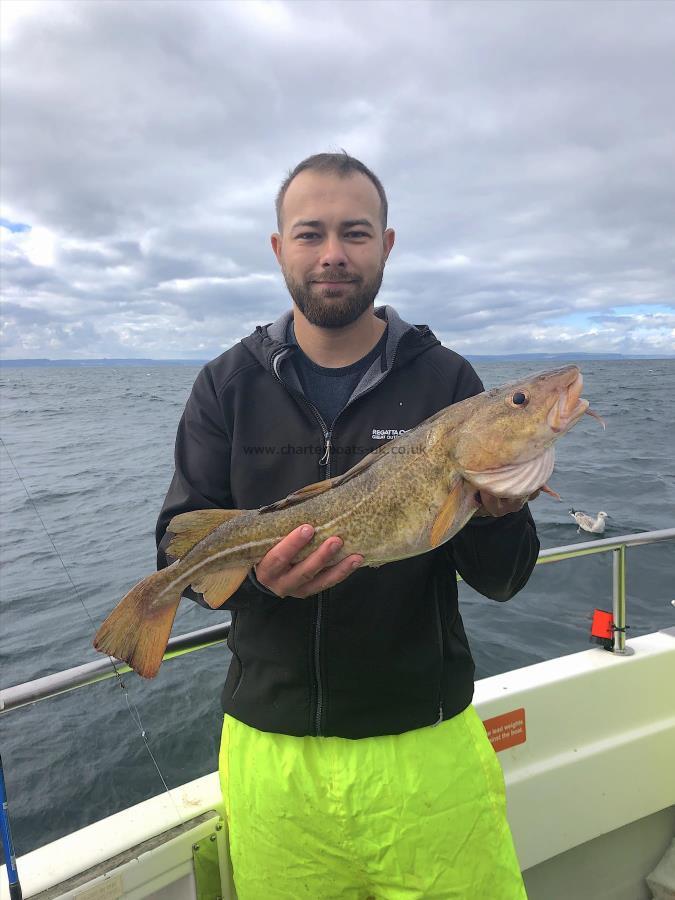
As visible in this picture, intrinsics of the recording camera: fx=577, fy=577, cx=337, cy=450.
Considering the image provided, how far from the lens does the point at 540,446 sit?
7.77 ft

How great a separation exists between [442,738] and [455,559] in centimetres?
76

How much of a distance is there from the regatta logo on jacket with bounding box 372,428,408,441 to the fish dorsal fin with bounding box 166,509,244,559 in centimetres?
70

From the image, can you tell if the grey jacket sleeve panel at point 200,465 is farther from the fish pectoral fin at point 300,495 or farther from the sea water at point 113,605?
the sea water at point 113,605

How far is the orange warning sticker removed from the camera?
359 centimetres

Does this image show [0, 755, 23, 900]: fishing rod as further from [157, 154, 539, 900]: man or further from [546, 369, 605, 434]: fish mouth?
[546, 369, 605, 434]: fish mouth

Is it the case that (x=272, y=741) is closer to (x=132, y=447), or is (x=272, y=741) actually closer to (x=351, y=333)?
(x=351, y=333)

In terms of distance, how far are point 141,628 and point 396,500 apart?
1.21 meters

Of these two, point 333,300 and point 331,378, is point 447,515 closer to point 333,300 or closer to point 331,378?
point 331,378

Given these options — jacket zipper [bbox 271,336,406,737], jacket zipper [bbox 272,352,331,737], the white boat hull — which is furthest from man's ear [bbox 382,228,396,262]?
the white boat hull

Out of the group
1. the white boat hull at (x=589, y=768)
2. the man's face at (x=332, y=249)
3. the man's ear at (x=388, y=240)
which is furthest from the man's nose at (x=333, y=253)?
the white boat hull at (x=589, y=768)

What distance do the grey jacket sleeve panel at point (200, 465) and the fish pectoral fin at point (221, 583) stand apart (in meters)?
0.15

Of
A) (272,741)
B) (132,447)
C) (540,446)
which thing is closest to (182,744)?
(272,741)

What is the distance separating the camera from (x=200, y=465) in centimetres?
272

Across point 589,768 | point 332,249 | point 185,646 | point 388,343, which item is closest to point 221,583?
point 185,646
